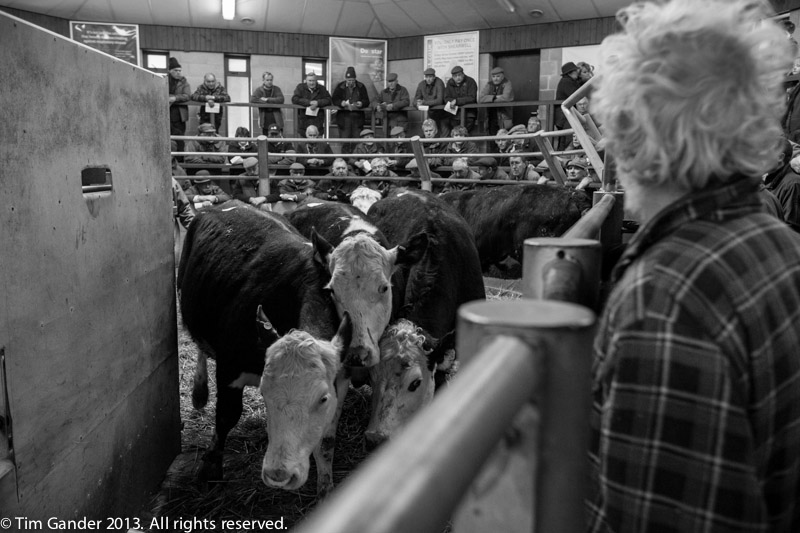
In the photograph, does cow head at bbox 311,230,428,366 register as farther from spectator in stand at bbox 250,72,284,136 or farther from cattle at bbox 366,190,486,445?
spectator in stand at bbox 250,72,284,136

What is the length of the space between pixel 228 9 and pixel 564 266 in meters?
16.4

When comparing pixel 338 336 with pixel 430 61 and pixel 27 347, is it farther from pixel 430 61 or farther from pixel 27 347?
pixel 430 61

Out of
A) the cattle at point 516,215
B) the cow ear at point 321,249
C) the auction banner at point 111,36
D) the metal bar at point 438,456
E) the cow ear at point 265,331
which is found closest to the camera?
the metal bar at point 438,456

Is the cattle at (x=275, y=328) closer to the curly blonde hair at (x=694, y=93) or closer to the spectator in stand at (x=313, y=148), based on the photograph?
the curly blonde hair at (x=694, y=93)

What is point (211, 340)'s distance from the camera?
169 inches

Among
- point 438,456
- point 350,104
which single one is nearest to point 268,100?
point 350,104

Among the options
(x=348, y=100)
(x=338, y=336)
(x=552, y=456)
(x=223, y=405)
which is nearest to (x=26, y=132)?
(x=338, y=336)

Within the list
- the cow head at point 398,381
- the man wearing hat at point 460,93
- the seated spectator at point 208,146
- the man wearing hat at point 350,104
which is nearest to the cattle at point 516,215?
the cow head at point 398,381

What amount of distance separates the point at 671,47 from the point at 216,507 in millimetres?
3173

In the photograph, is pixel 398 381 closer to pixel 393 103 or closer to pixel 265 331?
pixel 265 331

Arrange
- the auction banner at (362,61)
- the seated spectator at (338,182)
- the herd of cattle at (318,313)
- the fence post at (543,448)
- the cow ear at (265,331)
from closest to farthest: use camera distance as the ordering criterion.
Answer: the fence post at (543,448) → the herd of cattle at (318,313) → the cow ear at (265,331) → the seated spectator at (338,182) → the auction banner at (362,61)

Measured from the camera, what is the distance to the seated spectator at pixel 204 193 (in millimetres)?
10564

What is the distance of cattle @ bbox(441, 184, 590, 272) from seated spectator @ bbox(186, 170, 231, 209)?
13.3 ft

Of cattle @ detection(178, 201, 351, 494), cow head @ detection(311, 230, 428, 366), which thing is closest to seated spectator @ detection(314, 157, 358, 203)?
cattle @ detection(178, 201, 351, 494)
